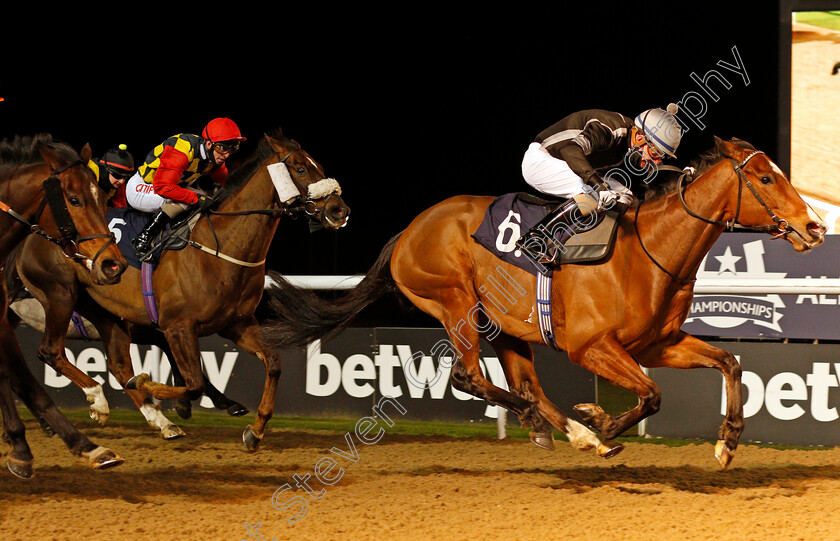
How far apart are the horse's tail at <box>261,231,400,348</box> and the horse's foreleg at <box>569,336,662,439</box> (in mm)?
1487

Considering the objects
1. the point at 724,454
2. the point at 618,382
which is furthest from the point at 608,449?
the point at 724,454

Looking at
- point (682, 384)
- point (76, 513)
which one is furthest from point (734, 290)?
point (76, 513)

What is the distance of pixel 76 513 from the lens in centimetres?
343

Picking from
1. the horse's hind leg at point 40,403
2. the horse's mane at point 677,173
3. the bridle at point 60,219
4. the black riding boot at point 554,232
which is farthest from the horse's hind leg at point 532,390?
the bridle at point 60,219

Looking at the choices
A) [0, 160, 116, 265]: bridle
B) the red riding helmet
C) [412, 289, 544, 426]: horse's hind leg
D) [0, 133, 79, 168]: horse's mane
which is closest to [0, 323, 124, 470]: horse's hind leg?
[0, 160, 116, 265]: bridle

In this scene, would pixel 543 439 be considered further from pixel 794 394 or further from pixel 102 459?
pixel 102 459

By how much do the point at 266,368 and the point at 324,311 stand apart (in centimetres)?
47

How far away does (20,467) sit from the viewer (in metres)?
3.63

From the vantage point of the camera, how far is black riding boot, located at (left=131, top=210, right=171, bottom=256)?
4.70m

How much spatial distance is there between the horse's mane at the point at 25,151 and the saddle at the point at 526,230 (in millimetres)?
1902

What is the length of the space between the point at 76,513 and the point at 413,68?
7.54 metres

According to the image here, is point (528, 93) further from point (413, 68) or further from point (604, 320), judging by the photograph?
point (604, 320)

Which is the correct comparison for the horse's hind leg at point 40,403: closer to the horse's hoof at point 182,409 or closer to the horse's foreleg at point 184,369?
the horse's foreleg at point 184,369

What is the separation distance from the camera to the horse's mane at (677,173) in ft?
11.9
